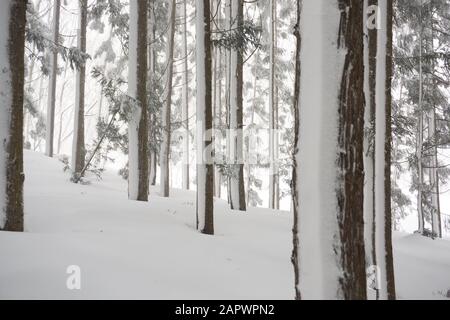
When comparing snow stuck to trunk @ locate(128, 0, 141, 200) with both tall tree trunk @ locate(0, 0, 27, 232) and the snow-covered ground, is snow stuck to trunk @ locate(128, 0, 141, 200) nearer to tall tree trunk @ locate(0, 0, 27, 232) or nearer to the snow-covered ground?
the snow-covered ground

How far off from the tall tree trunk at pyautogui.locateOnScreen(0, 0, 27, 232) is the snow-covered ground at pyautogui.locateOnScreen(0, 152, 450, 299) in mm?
417

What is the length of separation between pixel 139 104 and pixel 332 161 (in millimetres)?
7121

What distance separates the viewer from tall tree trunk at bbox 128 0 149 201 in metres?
9.15

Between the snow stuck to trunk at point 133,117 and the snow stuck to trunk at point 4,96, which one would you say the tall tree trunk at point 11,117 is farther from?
the snow stuck to trunk at point 133,117

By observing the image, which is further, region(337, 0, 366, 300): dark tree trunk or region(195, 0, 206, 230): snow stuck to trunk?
region(195, 0, 206, 230): snow stuck to trunk

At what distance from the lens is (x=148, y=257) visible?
18.1ft

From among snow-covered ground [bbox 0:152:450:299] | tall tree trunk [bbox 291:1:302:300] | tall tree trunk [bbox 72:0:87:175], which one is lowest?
snow-covered ground [bbox 0:152:450:299]

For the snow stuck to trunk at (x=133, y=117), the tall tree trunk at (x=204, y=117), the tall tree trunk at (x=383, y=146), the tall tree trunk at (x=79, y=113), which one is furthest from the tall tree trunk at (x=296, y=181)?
the tall tree trunk at (x=79, y=113)

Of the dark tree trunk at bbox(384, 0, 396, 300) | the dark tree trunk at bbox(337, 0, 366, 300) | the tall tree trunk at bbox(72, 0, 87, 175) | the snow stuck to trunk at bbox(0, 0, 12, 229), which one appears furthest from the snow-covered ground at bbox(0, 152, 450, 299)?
the tall tree trunk at bbox(72, 0, 87, 175)

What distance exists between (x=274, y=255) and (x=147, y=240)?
94.1 inches

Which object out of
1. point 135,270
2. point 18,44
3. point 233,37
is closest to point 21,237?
point 135,270

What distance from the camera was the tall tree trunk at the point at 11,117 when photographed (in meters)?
5.26

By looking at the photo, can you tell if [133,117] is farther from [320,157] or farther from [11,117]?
[320,157]

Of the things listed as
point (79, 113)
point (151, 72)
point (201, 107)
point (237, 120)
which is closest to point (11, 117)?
point (201, 107)
